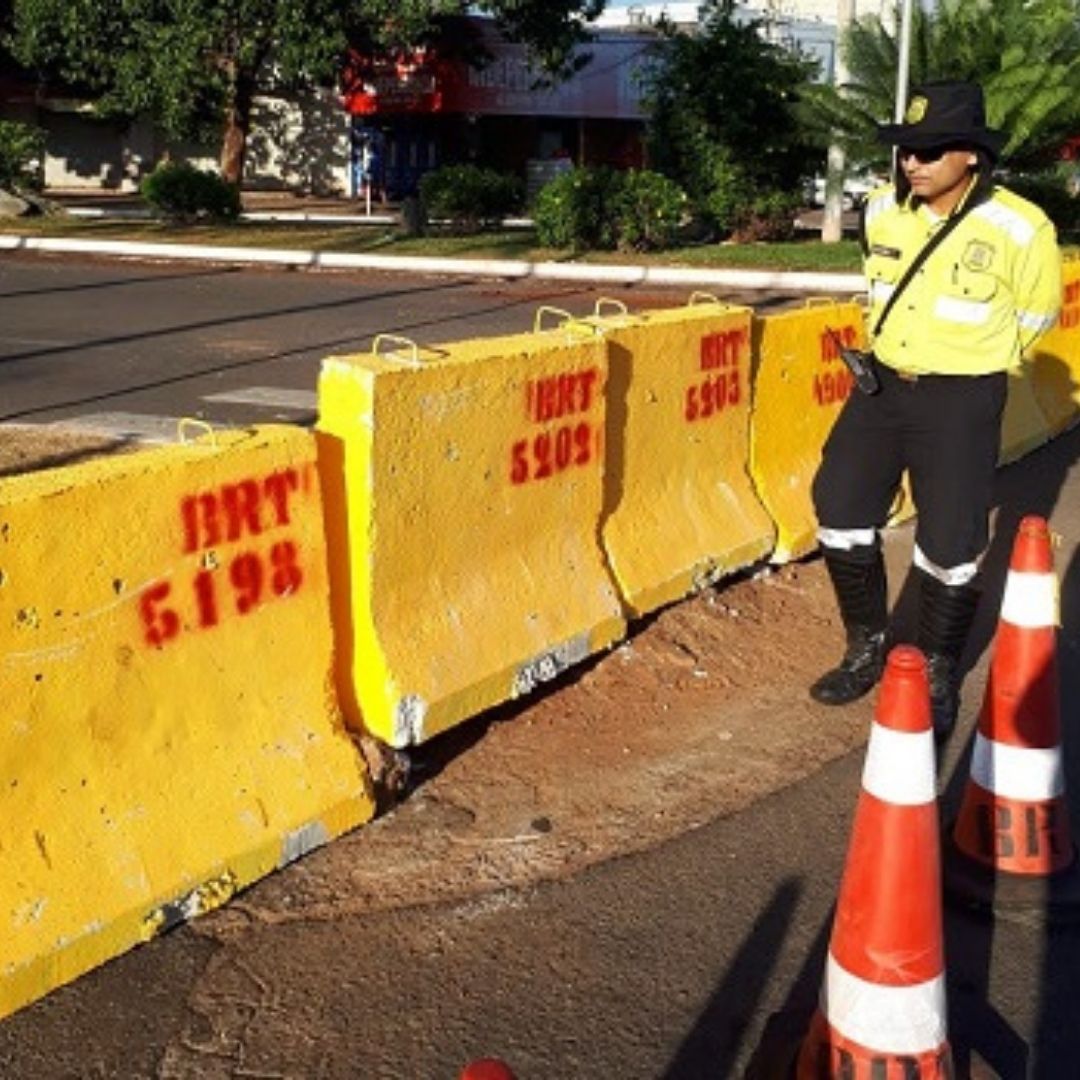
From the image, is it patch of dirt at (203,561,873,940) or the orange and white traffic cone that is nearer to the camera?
the orange and white traffic cone

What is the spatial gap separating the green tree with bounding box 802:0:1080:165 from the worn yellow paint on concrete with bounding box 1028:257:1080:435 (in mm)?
11947

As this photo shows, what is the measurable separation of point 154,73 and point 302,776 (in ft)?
82.7

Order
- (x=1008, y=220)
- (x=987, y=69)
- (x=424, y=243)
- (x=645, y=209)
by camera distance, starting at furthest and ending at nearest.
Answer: (x=424, y=243) < (x=645, y=209) < (x=987, y=69) < (x=1008, y=220)

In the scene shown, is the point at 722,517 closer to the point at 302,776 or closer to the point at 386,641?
the point at 386,641

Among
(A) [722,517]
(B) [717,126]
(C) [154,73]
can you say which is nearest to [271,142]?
(C) [154,73]

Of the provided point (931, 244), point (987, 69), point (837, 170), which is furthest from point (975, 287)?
point (837, 170)

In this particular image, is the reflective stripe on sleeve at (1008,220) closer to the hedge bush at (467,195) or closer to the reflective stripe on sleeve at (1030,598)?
the reflective stripe on sleeve at (1030,598)

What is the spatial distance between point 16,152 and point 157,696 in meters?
28.5

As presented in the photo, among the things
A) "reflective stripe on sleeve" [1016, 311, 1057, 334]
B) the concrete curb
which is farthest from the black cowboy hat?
the concrete curb

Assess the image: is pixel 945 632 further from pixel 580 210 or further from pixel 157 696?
pixel 580 210

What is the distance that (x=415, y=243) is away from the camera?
25531 millimetres

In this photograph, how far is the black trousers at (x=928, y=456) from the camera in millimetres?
5156

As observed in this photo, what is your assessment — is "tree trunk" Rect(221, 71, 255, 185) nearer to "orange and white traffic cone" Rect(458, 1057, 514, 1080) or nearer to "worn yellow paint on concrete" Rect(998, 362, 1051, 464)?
"worn yellow paint on concrete" Rect(998, 362, 1051, 464)

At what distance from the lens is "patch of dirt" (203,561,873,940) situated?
13.4ft
